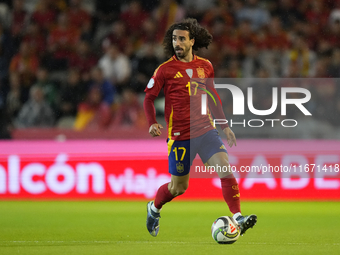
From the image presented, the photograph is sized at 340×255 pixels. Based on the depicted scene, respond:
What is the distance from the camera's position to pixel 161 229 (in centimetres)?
641

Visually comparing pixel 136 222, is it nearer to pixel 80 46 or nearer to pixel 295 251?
pixel 295 251

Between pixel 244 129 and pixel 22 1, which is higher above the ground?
pixel 22 1

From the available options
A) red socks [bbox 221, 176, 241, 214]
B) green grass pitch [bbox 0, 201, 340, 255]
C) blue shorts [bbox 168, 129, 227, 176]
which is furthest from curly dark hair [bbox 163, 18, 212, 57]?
green grass pitch [bbox 0, 201, 340, 255]

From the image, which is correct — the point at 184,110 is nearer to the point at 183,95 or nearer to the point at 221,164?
the point at 183,95

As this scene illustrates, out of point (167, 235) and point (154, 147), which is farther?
point (154, 147)

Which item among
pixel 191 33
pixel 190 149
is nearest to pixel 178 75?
pixel 191 33

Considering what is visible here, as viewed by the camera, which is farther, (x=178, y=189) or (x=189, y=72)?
(x=178, y=189)

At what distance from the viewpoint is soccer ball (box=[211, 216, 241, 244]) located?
16.1 ft

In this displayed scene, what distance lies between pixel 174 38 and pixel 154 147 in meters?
3.72

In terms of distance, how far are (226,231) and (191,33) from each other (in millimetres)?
1857

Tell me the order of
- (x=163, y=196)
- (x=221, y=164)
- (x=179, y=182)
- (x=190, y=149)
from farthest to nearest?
(x=163, y=196) < (x=179, y=182) < (x=190, y=149) < (x=221, y=164)

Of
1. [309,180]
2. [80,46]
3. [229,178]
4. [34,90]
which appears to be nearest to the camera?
[229,178]

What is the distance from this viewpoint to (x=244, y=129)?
928cm

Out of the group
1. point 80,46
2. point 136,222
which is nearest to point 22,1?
point 80,46
